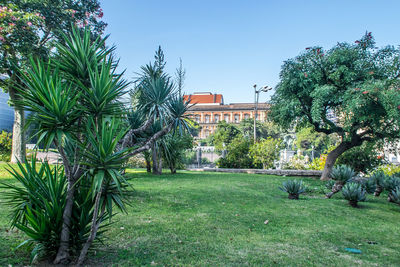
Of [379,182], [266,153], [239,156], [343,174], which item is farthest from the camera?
[239,156]

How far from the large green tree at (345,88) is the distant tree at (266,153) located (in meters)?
5.01

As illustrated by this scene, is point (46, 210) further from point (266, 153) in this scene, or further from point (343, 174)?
point (266, 153)

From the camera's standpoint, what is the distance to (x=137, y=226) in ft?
15.9

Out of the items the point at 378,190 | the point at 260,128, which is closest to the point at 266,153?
the point at 378,190

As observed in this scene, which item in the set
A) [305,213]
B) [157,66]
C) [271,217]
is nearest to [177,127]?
[157,66]

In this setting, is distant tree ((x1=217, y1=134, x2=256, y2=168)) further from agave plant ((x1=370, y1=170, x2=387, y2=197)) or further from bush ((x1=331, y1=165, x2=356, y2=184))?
bush ((x1=331, y1=165, x2=356, y2=184))

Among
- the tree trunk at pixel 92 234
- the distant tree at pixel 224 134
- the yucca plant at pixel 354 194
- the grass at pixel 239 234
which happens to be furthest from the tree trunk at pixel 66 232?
the distant tree at pixel 224 134

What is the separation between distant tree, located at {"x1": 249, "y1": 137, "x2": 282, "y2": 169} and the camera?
1869cm

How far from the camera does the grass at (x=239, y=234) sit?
3566 millimetres

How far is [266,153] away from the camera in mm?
18719

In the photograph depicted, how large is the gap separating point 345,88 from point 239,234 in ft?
33.8

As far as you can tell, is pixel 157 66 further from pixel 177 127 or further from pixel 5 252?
pixel 5 252

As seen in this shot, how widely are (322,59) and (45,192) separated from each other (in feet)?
41.7

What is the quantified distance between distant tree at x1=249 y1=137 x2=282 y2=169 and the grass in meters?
10.8
